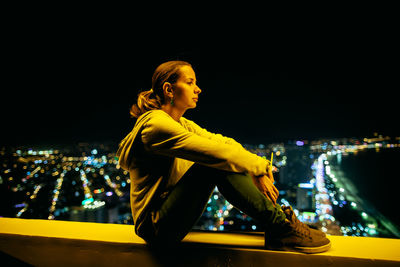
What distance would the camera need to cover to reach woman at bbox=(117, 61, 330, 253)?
35.3 inches

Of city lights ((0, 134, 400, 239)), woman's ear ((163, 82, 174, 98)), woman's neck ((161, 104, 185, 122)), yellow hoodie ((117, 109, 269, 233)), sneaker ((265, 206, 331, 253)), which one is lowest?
city lights ((0, 134, 400, 239))

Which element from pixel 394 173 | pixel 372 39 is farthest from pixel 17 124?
pixel 394 173

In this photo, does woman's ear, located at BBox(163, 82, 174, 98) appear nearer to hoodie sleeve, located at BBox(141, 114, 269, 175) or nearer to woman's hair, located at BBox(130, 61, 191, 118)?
woman's hair, located at BBox(130, 61, 191, 118)

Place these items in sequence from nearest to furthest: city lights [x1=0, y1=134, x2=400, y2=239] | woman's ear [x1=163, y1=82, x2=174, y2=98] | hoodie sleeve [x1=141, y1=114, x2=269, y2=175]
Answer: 1. hoodie sleeve [x1=141, y1=114, x2=269, y2=175]
2. woman's ear [x1=163, y1=82, x2=174, y2=98]
3. city lights [x1=0, y1=134, x2=400, y2=239]

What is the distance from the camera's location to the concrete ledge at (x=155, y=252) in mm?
931

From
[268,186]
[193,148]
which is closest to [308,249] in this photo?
[268,186]

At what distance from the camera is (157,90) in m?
1.20

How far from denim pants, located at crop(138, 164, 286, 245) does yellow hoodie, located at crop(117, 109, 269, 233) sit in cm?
5

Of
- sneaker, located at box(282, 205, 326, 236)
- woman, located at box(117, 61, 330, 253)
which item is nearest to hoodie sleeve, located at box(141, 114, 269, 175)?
woman, located at box(117, 61, 330, 253)

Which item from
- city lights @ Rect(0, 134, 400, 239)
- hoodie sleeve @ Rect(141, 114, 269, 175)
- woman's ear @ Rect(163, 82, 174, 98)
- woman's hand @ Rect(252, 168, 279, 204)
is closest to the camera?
hoodie sleeve @ Rect(141, 114, 269, 175)

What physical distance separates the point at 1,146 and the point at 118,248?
84.2 ft

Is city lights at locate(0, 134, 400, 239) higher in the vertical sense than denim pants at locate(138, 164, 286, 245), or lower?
lower

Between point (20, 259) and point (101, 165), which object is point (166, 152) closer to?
point (20, 259)

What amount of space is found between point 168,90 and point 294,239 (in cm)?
93
